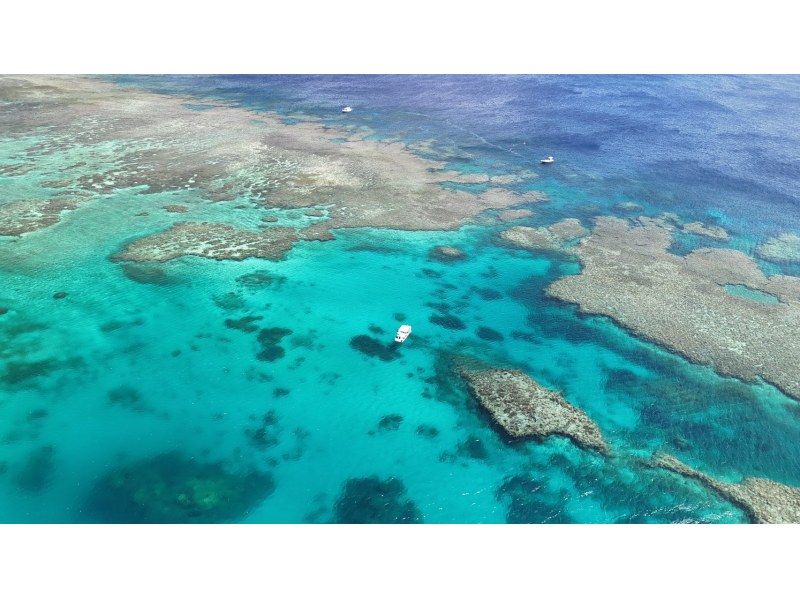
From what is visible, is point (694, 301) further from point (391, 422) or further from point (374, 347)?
point (391, 422)

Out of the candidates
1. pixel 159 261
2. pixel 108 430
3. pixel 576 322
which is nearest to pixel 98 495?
pixel 108 430

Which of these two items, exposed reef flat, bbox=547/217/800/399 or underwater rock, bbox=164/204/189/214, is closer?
exposed reef flat, bbox=547/217/800/399

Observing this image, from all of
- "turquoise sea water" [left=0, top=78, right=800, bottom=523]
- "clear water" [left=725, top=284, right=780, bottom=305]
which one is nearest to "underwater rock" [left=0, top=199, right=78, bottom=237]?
"turquoise sea water" [left=0, top=78, right=800, bottom=523]

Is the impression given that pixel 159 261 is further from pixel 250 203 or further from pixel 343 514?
pixel 343 514

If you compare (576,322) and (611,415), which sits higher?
(576,322)

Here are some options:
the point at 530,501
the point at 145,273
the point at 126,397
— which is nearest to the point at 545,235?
the point at 530,501

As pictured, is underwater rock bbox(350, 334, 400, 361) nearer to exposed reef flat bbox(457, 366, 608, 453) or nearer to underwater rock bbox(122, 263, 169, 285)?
exposed reef flat bbox(457, 366, 608, 453)

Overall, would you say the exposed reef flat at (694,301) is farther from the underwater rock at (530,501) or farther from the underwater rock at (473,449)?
the underwater rock at (530,501)
